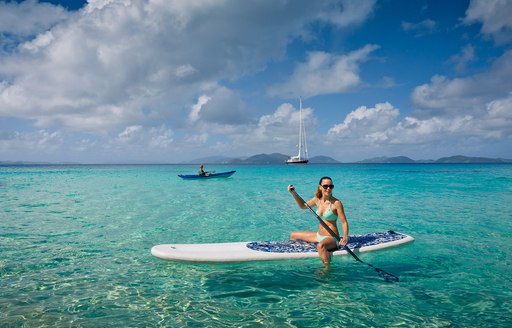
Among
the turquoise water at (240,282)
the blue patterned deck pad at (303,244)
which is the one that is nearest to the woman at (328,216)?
the blue patterned deck pad at (303,244)

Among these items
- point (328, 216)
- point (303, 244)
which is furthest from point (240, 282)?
point (328, 216)

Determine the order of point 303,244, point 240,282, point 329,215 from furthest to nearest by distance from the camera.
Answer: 1. point 303,244
2. point 329,215
3. point 240,282

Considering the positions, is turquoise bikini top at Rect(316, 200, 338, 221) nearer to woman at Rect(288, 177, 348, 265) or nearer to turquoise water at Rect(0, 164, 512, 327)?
woman at Rect(288, 177, 348, 265)

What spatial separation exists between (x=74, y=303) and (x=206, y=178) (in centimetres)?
3314

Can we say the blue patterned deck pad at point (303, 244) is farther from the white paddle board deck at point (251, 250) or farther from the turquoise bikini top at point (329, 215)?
the turquoise bikini top at point (329, 215)

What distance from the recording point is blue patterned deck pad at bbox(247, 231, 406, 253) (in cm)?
776

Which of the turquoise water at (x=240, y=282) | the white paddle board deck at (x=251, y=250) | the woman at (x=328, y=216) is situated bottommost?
the turquoise water at (x=240, y=282)

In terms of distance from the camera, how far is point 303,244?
8086 mm

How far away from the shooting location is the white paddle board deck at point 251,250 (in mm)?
7461

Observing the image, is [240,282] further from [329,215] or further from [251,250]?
[329,215]

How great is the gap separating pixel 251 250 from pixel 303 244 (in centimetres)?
132

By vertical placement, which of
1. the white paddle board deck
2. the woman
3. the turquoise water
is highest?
the woman

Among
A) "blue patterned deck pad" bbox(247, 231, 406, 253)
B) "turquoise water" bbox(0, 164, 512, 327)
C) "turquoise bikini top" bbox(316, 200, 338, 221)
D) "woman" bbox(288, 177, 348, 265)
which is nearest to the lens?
"turquoise water" bbox(0, 164, 512, 327)

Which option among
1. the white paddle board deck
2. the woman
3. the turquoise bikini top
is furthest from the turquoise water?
the turquoise bikini top
